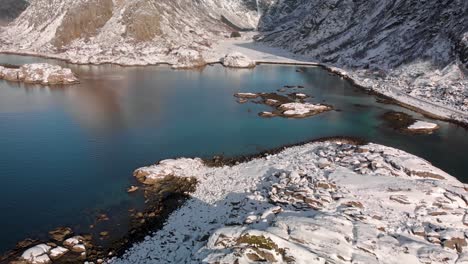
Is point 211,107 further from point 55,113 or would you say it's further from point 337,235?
point 337,235

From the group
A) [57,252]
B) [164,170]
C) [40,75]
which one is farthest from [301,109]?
[40,75]

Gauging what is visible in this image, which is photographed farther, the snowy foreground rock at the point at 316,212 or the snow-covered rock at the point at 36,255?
the snow-covered rock at the point at 36,255

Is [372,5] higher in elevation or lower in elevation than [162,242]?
higher

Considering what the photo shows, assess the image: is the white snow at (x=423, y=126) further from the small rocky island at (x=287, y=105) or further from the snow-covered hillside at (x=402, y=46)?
the small rocky island at (x=287, y=105)

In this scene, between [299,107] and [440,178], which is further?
[299,107]

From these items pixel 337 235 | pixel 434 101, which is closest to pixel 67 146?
pixel 337 235

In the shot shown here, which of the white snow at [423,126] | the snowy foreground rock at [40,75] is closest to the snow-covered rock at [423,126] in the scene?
the white snow at [423,126]

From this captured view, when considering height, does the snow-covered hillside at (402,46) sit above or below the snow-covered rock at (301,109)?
above
